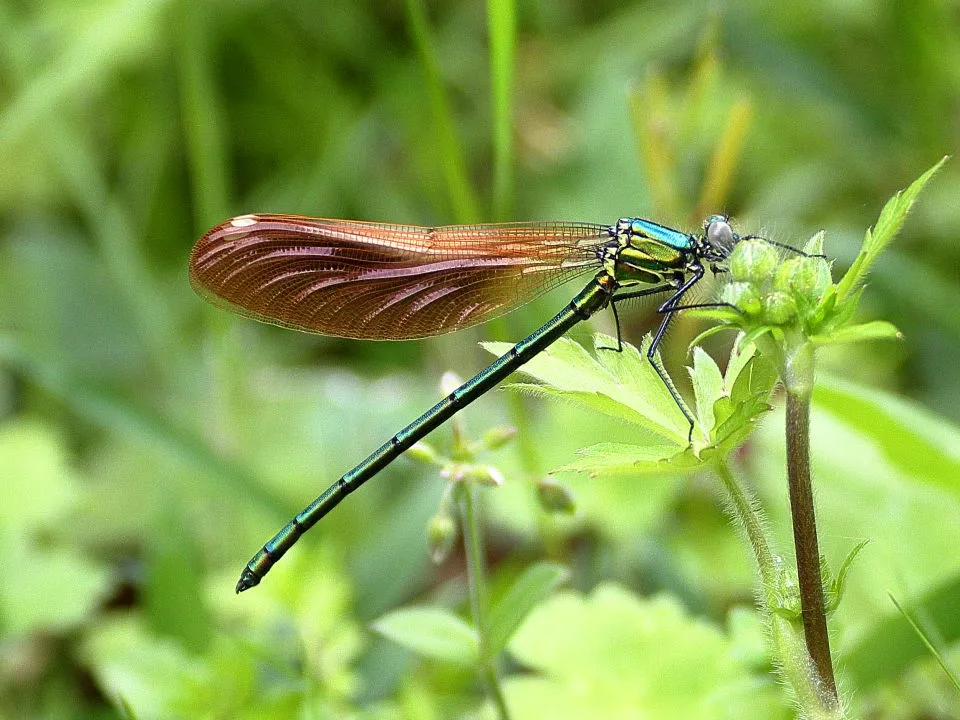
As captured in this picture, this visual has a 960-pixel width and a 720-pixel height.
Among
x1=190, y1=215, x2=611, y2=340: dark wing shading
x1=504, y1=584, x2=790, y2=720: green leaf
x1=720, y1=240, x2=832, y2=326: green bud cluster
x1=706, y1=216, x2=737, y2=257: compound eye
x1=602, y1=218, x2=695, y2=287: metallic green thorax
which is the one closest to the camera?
x1=720, y1=240, x2=832, y2=326: green bud cluster

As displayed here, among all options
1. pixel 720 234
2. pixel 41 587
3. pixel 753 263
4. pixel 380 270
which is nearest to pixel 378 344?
pixel 380 270

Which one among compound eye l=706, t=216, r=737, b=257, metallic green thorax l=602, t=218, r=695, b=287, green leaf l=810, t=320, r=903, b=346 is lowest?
green leaf l=810, t=320, r=903, b=346

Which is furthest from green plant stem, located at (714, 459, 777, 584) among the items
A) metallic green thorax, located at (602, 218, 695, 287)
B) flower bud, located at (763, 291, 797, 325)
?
metallic green thorax, located at (602, 218, 695, 287)

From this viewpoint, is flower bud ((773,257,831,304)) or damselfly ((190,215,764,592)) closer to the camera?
flower bud ((773,257,831,304))

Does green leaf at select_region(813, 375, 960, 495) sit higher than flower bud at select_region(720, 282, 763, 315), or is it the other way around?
flower bud at select_region(720, 282, 763, 315)

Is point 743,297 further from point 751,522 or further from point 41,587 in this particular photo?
point 41,587

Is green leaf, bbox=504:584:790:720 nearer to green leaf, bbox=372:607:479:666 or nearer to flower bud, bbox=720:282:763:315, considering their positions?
green leaf, bbox=372:607:479:666
